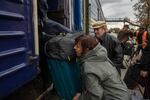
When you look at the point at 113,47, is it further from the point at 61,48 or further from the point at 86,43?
the point at 86,43

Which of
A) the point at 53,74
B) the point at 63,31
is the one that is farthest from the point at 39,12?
the point at 53,74

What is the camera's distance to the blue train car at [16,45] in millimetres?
2127

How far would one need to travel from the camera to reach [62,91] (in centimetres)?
308

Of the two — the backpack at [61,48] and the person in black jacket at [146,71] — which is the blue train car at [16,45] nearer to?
the backpack at [61,48]

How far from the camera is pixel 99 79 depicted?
8.83 ft

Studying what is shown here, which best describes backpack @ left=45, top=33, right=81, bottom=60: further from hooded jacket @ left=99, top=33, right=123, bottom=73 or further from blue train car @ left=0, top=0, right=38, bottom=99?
hooded jacket @ left=99, top=33, right=123, bottom=73

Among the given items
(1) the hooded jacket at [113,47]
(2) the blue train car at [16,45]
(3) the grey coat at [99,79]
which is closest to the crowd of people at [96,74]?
(3) the grey coat at [99,79]

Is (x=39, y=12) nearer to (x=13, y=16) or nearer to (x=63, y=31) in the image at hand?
(x=63, y=31)

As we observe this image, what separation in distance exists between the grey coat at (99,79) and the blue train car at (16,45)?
1.43 ft

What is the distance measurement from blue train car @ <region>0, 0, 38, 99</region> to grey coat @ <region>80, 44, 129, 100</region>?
0.44 meters

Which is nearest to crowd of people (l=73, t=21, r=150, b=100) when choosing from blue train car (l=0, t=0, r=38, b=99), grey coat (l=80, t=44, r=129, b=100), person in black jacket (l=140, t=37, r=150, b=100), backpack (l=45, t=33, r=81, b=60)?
grey coat (l=80, t=44, r=129, b=100)

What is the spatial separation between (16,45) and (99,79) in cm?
74

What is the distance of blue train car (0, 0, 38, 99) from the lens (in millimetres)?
2127

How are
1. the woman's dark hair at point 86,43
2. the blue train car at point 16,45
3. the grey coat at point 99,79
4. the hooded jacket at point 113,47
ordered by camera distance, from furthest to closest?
the hooded jacket at point 113,47, the woman's dark hair at point 86,43, the grey coat at point 99,79, the blue train car at point 16,45
